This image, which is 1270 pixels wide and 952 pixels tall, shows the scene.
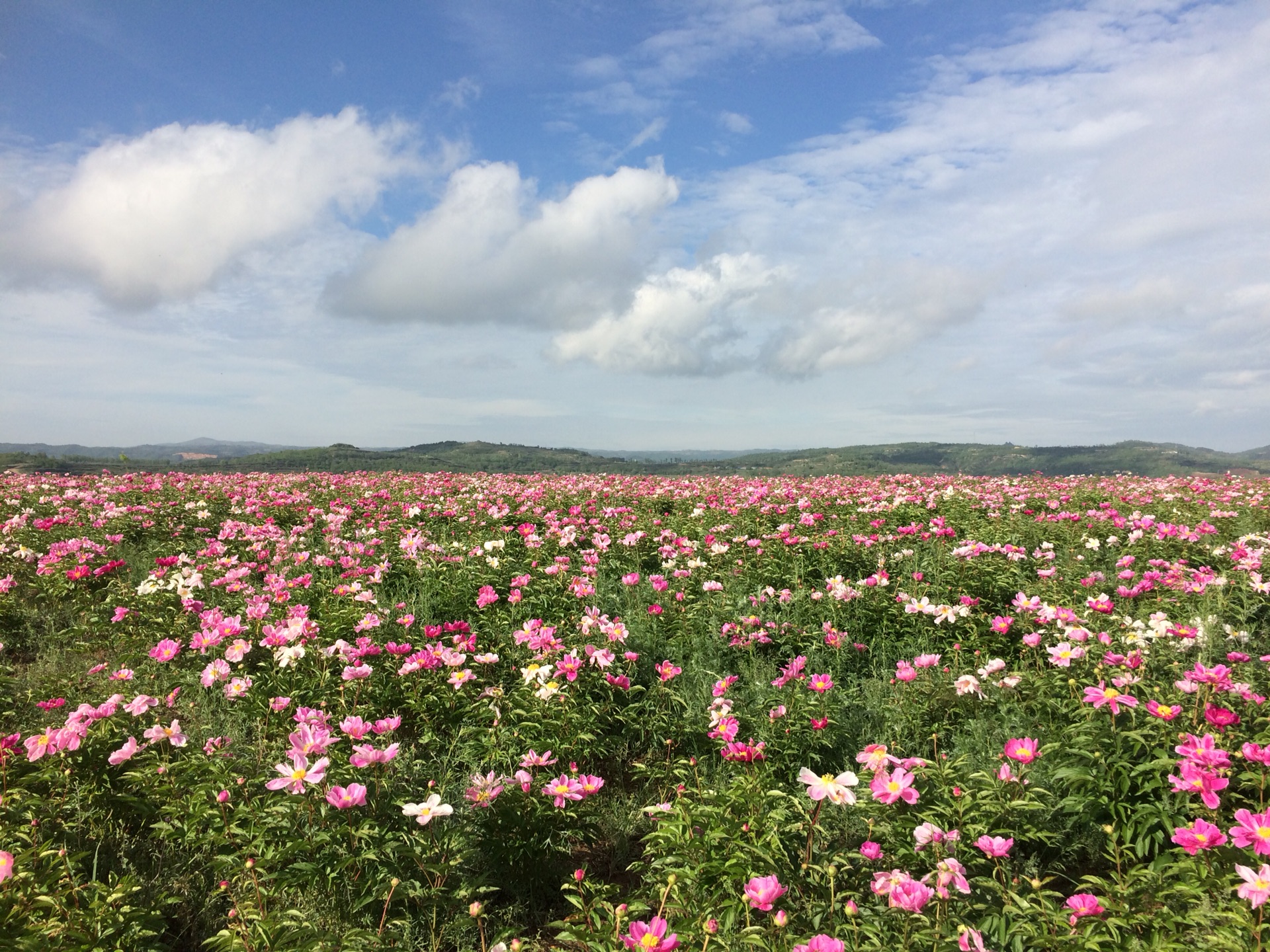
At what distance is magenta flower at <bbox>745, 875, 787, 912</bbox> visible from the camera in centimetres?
202

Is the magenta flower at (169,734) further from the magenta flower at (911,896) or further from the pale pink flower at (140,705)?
the magenta flower at (911,896)

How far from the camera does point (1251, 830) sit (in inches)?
83.1

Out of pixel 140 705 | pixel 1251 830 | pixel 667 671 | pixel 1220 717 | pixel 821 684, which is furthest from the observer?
pixel 667 671

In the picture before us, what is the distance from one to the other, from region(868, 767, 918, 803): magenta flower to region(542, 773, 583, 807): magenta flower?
4.30ft

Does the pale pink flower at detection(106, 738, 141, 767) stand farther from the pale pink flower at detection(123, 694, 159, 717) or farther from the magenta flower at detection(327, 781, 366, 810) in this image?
the magenta flower at detection(327, 781, 366, 810)

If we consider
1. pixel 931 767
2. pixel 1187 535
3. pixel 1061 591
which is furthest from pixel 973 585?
pixel 931 767

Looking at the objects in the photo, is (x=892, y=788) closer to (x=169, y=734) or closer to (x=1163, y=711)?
(x=1163, y=711)

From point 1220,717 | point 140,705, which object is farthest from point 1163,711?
point 140,705

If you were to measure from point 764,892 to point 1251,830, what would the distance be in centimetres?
173

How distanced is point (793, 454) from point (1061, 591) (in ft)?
367

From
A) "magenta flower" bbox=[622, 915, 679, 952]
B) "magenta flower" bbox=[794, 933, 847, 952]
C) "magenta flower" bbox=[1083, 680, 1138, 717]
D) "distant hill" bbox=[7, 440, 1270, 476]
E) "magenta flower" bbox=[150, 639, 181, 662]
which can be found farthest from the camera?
"distant hill" bbox=[7, 440, 1270, 476]

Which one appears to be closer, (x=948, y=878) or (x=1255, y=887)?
(x=1255, y=887)

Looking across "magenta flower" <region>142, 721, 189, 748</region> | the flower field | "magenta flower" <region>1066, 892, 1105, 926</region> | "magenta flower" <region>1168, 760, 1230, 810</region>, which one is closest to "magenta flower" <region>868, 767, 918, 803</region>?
the flower field

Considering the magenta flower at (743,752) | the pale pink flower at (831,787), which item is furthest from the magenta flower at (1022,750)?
the magenta flower at (743,752)
